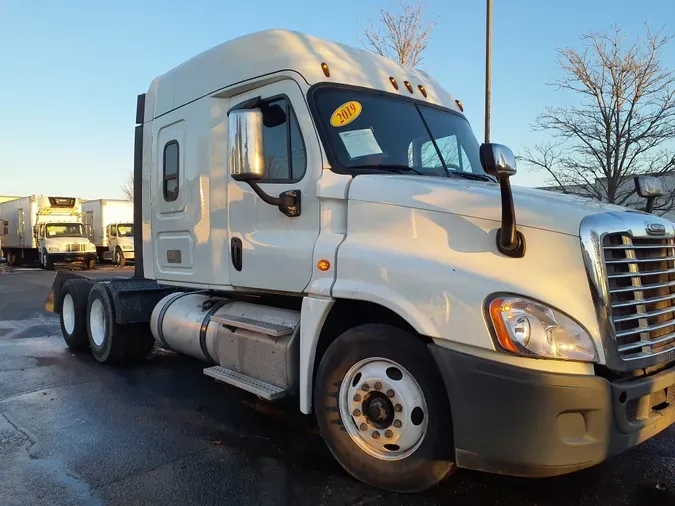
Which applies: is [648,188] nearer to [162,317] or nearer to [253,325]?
[253,325]

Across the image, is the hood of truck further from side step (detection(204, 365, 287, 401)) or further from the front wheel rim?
side step (detection(204, 365, 287, 401))

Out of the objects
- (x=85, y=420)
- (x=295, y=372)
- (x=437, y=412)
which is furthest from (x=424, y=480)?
(x=85, y=420)

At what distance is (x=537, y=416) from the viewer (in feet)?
9.10

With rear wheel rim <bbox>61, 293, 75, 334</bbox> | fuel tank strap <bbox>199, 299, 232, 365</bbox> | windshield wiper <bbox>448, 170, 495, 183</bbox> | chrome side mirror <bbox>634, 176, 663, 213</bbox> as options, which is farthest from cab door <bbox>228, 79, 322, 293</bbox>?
rear wheel rim <bbox>61, 293, 75, 334</bbox>

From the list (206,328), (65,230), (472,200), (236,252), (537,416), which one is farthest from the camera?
(65,230)

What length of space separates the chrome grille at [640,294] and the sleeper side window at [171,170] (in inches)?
160

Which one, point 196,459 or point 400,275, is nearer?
point 400,275

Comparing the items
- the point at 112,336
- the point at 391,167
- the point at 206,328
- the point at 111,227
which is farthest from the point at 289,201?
the point at 111,227

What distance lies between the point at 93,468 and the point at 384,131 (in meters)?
3.21

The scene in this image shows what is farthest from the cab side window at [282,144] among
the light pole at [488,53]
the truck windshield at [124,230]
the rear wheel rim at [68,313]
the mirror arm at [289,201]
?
the truck windshield at [124,230]

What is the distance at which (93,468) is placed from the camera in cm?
386

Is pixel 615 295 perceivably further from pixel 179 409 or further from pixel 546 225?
pixel 179 409

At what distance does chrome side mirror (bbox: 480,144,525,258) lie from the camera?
2.84 metres

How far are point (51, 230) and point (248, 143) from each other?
89.7 feet
